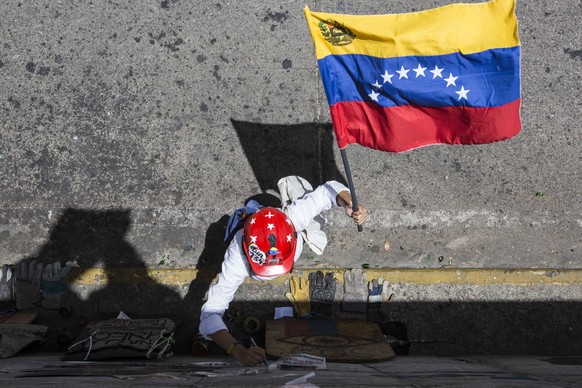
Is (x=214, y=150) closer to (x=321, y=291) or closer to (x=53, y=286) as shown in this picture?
(x=321, y=291)

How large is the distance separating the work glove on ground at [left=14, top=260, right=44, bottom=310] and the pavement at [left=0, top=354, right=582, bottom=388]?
544 millimetres

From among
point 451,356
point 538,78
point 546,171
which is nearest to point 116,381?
point 451,356

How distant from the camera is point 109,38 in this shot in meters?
5.79

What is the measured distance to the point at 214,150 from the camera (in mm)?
5625

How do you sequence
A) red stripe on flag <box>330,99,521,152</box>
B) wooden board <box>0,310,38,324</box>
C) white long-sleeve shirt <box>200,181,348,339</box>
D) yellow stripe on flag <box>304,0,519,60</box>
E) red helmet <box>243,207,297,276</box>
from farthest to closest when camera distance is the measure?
wooden board <box>0,310,38,324</box> < white long-sleeve shirt <box>200,181,348,339</box> < red helmet <box>243,207,297,276</box> < red stripe on flag <box>330,99,521,152</box> < yellow stripe on flag <box>304,0,519,60</box>

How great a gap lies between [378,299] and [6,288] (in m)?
3.52

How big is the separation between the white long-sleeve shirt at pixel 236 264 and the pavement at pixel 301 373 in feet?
1.23

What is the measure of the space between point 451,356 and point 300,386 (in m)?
2.61

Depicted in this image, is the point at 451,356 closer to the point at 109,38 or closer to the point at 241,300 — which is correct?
the point at 241,300

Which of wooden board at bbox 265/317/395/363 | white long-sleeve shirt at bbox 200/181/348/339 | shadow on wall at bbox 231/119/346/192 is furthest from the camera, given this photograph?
shadow on wall at bbox 231/119/346/192

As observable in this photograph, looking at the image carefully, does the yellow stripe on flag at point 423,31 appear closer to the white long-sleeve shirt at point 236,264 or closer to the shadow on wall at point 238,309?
the white long-sleeve shirt at point 236,264

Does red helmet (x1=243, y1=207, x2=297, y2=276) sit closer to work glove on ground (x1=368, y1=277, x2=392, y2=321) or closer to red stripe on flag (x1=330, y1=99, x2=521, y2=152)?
red stripe on flag (x1=330, y1=99, x2=521, y2=152)

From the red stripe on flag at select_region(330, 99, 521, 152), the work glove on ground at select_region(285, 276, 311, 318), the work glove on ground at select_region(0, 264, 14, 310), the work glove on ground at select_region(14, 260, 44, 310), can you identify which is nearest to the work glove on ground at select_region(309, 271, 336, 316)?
the work glove on ground at select_region(285, 276, 311, 318)

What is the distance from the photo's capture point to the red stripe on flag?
150 inches
